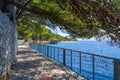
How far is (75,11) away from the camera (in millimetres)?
10023

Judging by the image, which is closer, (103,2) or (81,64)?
(103,2)

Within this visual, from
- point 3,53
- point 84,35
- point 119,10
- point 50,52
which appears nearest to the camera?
point 3,53

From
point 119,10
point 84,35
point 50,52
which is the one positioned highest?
point 119,10

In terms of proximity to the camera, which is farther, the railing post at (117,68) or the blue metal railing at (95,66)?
the blue metal railing at (95,66)

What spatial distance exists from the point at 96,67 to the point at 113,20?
5.81 ft

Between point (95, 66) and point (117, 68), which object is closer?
point (117, 68)

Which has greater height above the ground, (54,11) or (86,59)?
(54,11)

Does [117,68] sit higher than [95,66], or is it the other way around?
[117,68]

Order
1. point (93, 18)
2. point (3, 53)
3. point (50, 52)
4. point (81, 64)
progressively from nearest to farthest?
point (3, 53) → point (93, 18) → point (81, 64) → point (50, 52)

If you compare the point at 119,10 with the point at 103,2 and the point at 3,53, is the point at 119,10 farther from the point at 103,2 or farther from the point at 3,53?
the point at 3,53

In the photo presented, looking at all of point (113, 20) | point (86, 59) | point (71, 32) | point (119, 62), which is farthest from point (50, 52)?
point (119, 62)

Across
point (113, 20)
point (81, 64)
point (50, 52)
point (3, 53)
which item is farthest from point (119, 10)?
point (50, 52)

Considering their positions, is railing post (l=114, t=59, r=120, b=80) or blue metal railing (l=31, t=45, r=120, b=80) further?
blue metal railing (l=31, t=45, r=120, b=80)

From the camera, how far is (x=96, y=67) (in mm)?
9297
